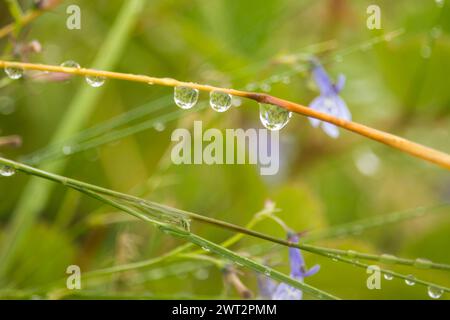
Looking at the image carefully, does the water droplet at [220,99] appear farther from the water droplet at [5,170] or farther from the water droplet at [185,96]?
the water droplet at [5,170]

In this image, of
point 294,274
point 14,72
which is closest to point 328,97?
point 294,274

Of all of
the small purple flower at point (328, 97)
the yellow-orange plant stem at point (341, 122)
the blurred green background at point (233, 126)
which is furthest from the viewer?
the blurred green background at point (233, 126)

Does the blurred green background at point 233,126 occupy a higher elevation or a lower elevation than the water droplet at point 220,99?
higher

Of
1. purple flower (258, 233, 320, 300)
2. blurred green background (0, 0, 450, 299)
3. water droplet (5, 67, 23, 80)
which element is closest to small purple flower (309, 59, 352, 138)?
blurred green background (0, 0, 450, 299)

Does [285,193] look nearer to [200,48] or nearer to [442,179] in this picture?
[200,48]

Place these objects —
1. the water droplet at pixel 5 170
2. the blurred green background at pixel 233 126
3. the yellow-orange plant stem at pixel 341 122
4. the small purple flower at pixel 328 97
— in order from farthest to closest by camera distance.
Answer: the blurred green background at pixel 233 126, the small purple flower at pixel 328 97, the water droplet at pixel 5 170, the yellow-orange plant stem at pixel 341 122

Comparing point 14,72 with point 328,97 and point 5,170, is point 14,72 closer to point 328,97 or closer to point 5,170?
point 5,170

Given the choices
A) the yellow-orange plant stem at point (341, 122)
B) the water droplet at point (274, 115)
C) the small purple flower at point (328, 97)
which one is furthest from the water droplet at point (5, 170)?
the small purple flower at point (328, 97)
